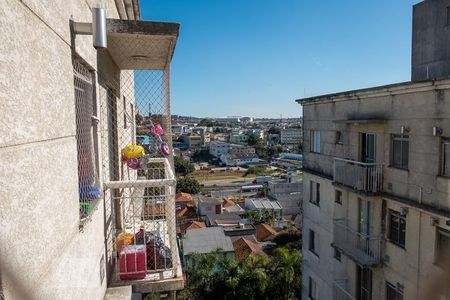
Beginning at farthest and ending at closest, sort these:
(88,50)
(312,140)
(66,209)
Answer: (312,140)
(88,50)
(66,209)

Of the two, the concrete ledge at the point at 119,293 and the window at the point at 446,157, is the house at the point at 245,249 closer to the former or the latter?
the window at the point at 446,157

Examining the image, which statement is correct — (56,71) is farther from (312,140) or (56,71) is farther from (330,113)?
(312,140)

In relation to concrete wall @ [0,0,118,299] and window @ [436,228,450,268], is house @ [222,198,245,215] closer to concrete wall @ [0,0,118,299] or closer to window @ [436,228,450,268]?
window @ [436,228,450,268]

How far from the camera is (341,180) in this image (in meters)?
9.94

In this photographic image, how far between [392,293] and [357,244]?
4.75 feet

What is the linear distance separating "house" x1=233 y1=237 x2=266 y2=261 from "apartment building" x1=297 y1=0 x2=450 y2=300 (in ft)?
45.6

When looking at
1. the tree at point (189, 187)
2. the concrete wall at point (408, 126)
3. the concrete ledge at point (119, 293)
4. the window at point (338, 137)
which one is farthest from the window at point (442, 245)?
the tree at point (189, 187)

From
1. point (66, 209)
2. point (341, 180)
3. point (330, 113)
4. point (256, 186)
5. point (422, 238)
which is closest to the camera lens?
point (66, 209)

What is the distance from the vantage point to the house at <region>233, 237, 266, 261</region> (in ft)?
85.1

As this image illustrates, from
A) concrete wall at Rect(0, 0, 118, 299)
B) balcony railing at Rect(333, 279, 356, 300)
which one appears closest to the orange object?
concrete wall at Rect(0, 0, 118, 299)

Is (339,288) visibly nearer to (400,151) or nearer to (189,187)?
(400,151)

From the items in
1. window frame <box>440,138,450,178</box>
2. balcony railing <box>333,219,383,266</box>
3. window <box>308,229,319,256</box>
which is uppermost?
window frame <box>440,138,450,178</box>

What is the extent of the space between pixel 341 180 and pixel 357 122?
182cm

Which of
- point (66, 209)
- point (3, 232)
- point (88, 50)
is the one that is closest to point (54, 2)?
point (88, 50)
